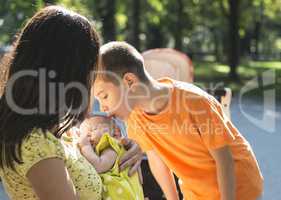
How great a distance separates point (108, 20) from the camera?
19.6 meters

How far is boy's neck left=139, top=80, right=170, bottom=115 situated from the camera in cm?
202

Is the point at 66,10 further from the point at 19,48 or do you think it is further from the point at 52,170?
the point at 52,170

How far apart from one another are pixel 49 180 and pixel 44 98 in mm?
234

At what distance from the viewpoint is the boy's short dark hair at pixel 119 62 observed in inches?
77.7

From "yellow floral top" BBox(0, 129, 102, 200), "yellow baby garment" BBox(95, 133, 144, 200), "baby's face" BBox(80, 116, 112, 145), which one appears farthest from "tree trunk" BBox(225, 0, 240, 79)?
"yellow floral top" BBox(0, 129, 102, 200)

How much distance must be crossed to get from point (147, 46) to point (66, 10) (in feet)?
106

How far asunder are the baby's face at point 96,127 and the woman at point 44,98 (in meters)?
0.99

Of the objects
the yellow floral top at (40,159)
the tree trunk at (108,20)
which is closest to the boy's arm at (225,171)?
the yellow floral top at (40,159)

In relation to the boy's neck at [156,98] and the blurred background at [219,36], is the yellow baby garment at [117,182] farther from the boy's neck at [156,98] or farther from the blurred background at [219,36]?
the blurred background at [219,36]

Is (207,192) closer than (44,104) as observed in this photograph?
No

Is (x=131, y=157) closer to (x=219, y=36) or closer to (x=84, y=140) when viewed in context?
(x=84, y=140)

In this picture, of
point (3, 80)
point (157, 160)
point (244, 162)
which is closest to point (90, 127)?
point (157, 160)

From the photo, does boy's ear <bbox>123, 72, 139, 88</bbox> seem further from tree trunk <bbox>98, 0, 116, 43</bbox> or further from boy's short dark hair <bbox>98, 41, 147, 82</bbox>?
tree trunk <bbox>98, 0, 116, 43</bbox>

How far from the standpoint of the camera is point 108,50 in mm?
1993
